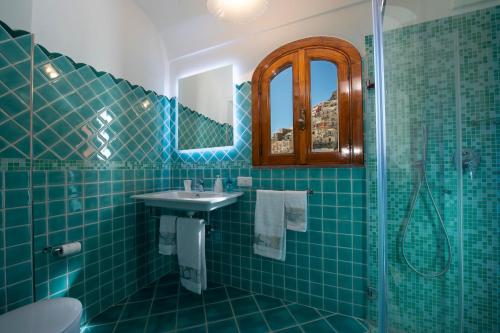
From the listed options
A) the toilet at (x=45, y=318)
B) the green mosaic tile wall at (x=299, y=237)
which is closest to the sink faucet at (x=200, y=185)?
the green mosaic tile wall at (x=299, y=237)

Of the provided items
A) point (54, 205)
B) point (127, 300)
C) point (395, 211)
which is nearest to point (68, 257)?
point (54, 205)

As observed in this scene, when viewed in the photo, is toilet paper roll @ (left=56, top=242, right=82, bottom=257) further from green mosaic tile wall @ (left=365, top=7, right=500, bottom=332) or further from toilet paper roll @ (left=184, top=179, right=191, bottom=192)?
green mosaic tile wall @ (left=365, top=7, right=500, bottom=332)

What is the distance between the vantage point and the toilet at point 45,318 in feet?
3.10

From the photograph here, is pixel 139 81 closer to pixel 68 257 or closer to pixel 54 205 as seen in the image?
pixel 54 205

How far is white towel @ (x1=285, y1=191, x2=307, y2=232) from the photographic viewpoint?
1677 mm

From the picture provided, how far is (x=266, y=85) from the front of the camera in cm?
193

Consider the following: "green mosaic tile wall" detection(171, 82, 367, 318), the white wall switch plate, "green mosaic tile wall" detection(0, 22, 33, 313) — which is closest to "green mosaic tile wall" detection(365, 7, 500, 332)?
"green mosaic tile wall" detection(171, 82, 367, 318)

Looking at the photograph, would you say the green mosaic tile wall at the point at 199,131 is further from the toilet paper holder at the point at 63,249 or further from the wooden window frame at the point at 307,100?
the toilet paper holder at the point at 63,249

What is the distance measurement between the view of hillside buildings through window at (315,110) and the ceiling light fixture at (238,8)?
0.50m

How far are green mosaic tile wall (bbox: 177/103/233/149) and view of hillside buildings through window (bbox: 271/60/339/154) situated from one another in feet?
1.57

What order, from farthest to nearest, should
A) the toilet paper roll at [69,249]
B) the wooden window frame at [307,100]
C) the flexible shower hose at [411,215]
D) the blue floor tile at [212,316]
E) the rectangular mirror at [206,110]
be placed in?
the rectangular mirror at [206,110]
the wooden window frame at [307,100]
the blue floor tile at [212,316]
the toilet paper roll at [69,249]
the flexible shower hose at [411,215]

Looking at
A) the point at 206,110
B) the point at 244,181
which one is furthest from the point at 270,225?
the point at 206,110

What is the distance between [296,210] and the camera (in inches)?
66.8

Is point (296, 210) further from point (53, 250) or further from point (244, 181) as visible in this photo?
point (53, 250)
